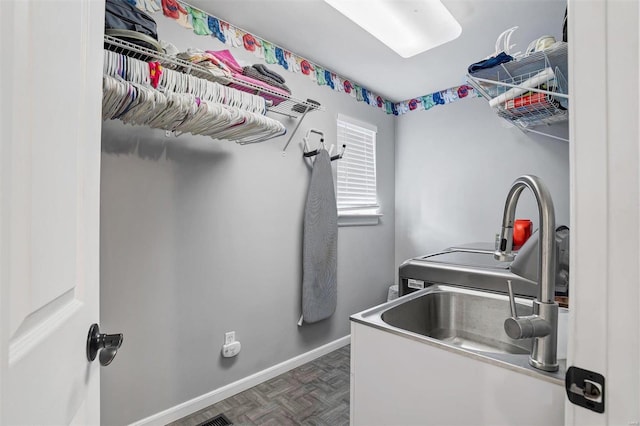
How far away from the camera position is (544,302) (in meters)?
0.72

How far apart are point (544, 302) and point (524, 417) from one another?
0.31m

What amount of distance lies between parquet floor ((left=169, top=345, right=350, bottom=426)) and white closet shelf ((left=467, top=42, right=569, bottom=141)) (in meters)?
1.99

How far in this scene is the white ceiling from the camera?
1.84 m

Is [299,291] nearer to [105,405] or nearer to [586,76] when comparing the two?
[105,405]

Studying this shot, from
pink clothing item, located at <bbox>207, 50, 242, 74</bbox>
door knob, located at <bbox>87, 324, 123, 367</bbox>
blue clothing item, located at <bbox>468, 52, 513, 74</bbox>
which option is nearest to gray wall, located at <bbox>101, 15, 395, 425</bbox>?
pink clothing item, located at <bbox>207, 50, 242, 74</bbox>

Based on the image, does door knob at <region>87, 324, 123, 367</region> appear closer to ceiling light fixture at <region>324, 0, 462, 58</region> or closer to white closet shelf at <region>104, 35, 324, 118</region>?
white closet shelf at <region>104, 35, 324, 118</region>

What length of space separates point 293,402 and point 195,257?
1.14m

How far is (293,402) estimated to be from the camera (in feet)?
6.42

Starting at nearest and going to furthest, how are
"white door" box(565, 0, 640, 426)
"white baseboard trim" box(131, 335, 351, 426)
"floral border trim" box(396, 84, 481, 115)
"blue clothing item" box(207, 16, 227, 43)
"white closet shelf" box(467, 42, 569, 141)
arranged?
"white door" box(565, 0, 640, 426), "white closet shelf" box(467, 42, 569, 141), "white baseboard trim" box(131, 335, 351, 426), "blue clothing item" box(207, 16, 227, 43), "floral border trim" box(396, 84, 481, 115)

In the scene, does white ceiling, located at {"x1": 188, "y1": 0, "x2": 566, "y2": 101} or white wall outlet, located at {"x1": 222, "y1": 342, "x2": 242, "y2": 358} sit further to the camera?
white wall outlet, located at {"x1": 222, "y1": 342, "x2": 242, "y2": 358}

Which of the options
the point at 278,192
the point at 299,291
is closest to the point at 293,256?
the point at 299,291

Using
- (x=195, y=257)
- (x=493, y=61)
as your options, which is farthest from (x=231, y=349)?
(x=493, y=61)

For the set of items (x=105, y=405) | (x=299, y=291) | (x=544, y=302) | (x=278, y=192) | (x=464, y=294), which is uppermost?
(x=278, y=192)

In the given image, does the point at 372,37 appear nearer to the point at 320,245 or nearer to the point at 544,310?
the point at 320,245
